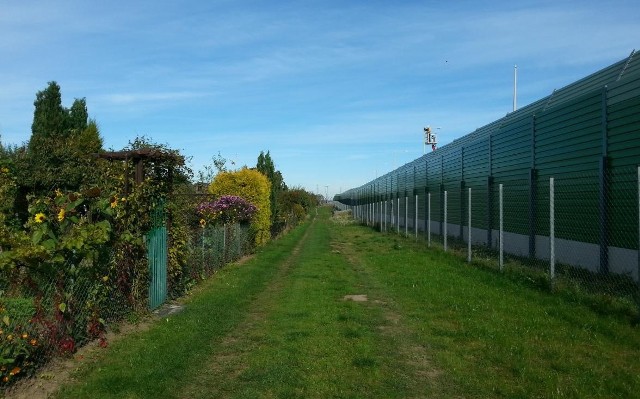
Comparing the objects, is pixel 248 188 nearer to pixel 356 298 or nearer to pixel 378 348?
pixel 356 298

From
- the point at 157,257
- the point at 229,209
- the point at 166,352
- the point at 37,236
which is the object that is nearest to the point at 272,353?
the point at 166,352

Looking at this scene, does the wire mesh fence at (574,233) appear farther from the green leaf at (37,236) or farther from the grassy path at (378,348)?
the green leaf at (37,236)

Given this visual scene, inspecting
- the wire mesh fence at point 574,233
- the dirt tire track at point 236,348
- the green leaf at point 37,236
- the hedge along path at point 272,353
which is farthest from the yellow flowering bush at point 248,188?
the green leaf at point 37,236

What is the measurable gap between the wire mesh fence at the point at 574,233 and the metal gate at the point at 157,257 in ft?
21.6

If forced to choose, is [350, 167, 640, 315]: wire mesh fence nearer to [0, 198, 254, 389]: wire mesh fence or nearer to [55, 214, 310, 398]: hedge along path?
[55, 214, 310, 398]: hedge along path

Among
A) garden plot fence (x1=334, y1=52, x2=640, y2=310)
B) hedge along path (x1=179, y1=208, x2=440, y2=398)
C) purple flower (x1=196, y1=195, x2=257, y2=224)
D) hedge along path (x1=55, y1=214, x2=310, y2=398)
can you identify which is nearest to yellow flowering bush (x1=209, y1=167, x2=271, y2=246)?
purple flower (x1=196, y1=195, x2=257, y2=224)

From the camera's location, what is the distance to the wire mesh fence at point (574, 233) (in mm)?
9312

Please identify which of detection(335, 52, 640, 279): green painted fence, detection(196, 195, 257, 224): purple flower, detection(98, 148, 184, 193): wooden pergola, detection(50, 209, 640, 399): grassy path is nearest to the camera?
detection(50, 209, 640, 399): grassy path

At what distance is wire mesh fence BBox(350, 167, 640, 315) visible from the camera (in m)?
9.31

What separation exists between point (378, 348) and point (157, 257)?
181 inches

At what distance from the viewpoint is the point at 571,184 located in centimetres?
1249

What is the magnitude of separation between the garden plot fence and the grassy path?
150 cm

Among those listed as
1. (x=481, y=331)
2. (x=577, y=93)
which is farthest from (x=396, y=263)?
(x=481, y=331)

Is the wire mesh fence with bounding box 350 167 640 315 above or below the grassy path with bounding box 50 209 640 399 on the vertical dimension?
above
